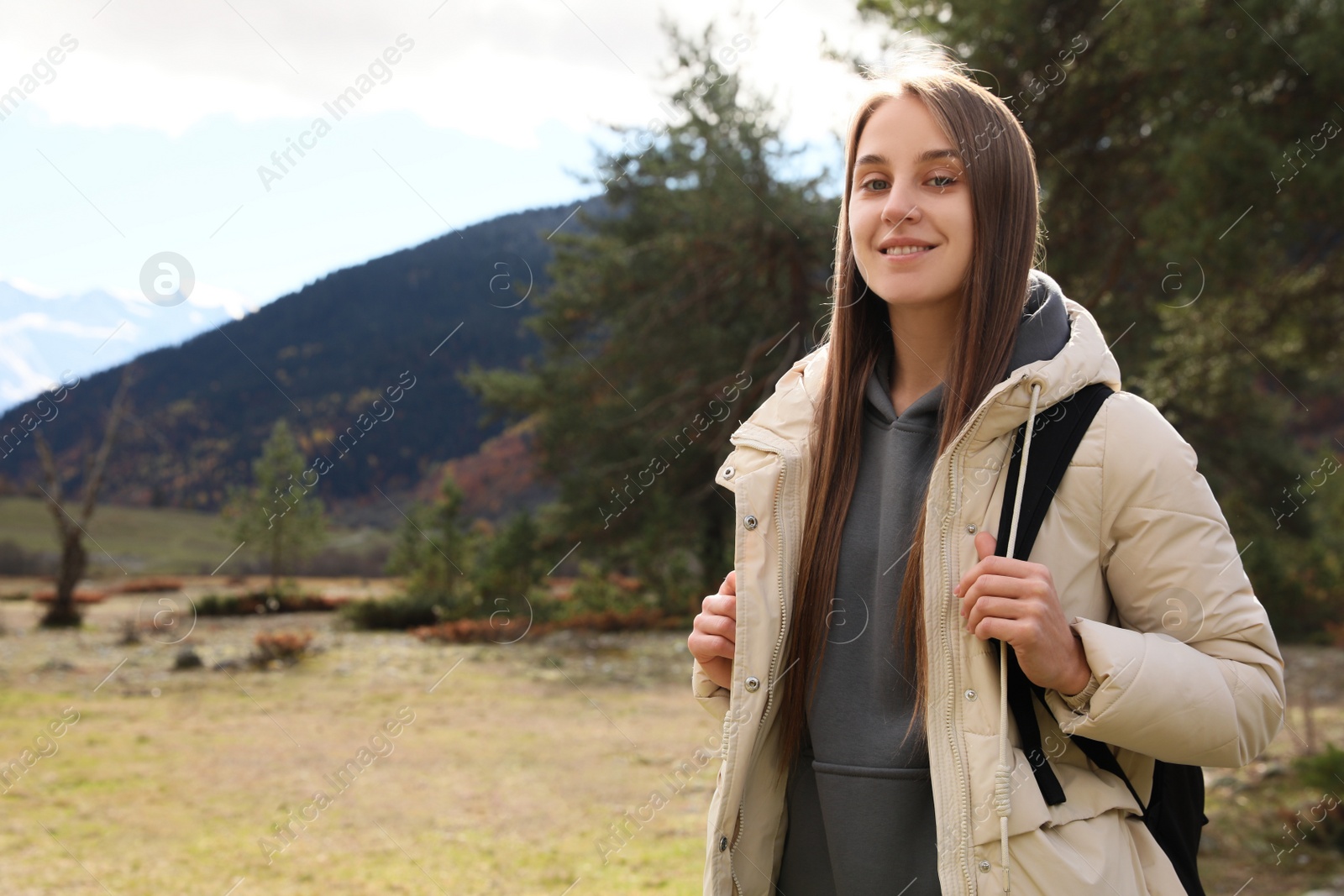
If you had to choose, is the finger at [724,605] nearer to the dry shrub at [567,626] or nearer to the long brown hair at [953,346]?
the long brown hair at [953,346]

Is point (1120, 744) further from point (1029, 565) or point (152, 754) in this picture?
point (152, 754)

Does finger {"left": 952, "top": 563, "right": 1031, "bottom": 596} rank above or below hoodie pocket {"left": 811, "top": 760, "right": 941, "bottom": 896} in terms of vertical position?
above

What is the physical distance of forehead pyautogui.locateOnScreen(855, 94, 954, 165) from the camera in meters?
1.40

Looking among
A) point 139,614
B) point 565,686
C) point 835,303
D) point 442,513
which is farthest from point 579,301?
point 835,303

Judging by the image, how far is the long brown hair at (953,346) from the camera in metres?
1.38

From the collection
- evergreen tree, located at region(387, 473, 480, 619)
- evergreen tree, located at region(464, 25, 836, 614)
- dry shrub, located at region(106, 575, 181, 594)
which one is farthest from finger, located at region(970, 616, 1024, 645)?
dry shrub, located at region(106, 575, 181, 594)

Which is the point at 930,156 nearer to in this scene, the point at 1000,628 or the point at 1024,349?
the point at 1024,349

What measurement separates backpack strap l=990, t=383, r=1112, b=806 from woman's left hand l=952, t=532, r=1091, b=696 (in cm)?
6

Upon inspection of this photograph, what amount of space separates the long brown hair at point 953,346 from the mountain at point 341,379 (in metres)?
14.6

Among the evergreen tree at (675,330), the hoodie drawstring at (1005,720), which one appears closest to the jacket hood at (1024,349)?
the hoodie drawstring at (1005,720)

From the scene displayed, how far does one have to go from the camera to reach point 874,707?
1.42 metres

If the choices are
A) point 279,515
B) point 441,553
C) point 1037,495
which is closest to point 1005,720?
point 1037,495

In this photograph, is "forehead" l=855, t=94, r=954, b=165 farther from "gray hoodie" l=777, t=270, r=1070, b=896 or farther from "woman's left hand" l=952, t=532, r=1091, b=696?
"woman's left hand" l=952, t=532, r=1091, b=696

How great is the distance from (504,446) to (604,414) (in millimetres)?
A: 8214
